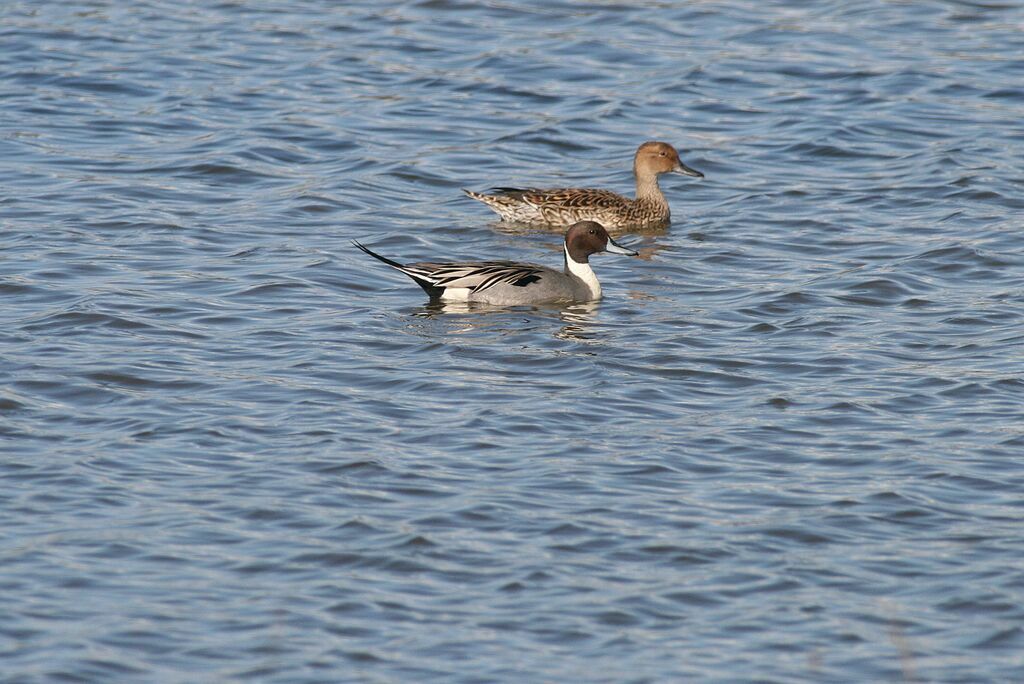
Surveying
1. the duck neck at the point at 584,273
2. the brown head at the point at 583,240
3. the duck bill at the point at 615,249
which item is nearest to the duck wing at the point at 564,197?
the duck bill at the point at 615,249

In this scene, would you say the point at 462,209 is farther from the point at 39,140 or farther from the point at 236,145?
the point at 39,140

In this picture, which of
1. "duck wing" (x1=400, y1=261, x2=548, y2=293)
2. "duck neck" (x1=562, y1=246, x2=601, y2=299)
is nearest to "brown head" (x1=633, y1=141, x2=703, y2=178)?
"duck neck" (x1=562, y1=246, x2=601, y2=299)

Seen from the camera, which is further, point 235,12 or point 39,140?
point 235,12

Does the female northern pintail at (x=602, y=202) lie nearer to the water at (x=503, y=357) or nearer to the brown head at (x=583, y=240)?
the water at (x=503, y=357)

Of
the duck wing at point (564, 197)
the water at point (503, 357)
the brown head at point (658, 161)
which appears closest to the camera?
the water at point (503, 357)

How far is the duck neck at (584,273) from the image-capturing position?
1195 centimetres

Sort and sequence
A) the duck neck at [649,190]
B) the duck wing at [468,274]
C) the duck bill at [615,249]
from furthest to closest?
the duck neck at [649,190]
the duck bill at [615,249]
the duck wing at [468,274]

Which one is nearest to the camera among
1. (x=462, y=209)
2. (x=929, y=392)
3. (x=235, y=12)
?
(x=929, y=392)

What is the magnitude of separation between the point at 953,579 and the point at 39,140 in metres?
10.8

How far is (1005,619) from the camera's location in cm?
665

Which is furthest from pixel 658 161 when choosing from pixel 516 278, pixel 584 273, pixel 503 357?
pixel 503 357

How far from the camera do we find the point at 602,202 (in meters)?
13.9

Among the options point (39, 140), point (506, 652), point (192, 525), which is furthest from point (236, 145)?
point (506, 652)

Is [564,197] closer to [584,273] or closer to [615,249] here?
[615,249]
